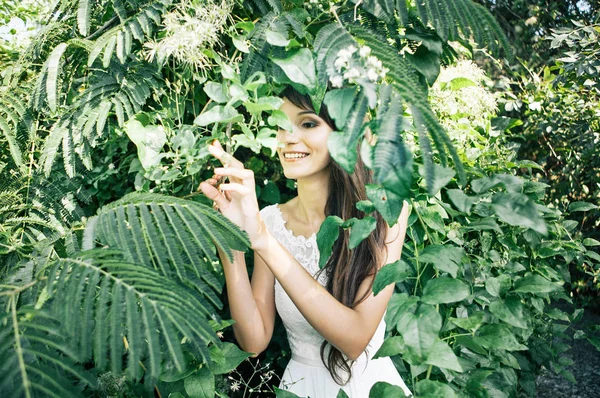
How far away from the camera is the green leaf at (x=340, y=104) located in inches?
36.6

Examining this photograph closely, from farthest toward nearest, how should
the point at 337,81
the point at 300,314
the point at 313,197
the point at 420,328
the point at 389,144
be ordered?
the point at 313,197 → the point at 300,314 → the point at 420,328 → the point at 337,81 → the point at 389,144

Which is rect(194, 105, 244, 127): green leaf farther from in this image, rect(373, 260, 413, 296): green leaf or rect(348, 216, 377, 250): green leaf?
rect(373, 260, 413, 296): green leaf

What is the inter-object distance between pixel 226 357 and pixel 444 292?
69 centimetres

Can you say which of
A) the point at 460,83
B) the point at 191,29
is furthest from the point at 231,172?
the point at 460,83

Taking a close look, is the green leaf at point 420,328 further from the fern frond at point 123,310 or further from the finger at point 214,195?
the finger at point 214,195

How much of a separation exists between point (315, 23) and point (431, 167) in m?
0.73

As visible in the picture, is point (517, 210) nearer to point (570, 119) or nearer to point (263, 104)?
point (263, 104)

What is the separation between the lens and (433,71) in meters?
1.36


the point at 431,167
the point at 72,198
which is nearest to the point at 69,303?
the point at 431,167

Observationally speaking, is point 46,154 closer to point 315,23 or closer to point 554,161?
point 315,23

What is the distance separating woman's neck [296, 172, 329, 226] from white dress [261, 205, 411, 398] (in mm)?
104

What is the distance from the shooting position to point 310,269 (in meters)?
2.23

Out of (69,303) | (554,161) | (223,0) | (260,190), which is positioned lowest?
(554,161)

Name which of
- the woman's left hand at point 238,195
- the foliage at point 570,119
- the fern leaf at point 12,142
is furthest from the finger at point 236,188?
the foliage at point 570,119
